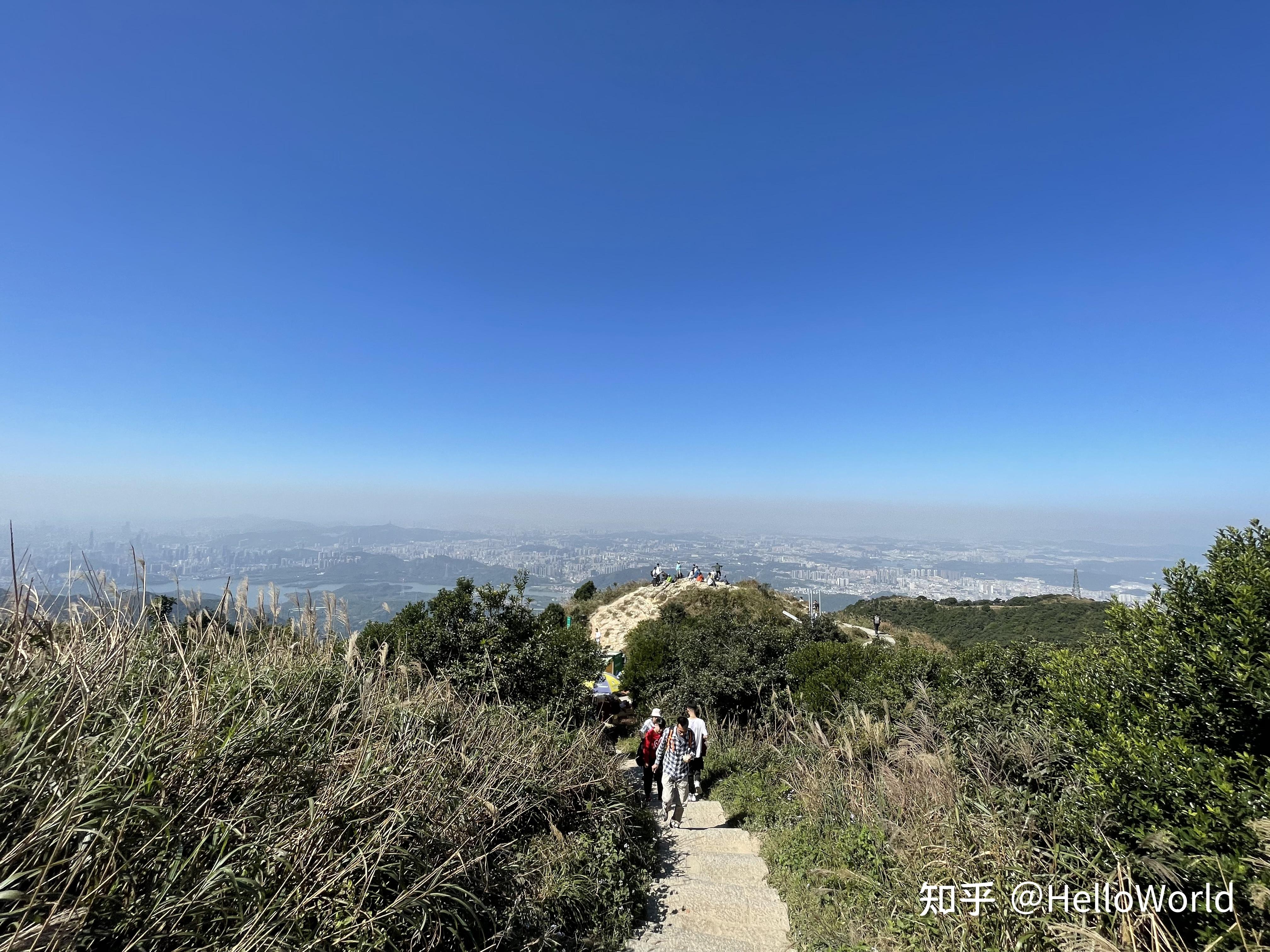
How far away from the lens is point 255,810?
3000mm

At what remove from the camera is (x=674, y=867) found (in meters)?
6.34

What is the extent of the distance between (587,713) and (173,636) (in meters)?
6.39

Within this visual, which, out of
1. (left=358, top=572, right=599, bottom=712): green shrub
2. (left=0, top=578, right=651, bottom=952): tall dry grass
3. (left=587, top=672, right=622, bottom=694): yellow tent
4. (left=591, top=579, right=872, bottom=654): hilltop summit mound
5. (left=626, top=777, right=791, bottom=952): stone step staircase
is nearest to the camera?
(left=0, top=578, right=651, bottom=952): tall dry grass

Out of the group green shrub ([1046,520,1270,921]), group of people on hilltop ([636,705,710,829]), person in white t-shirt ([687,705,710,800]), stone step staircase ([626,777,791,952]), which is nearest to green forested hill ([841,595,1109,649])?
person in white t-shirt ([687,705,710,800])

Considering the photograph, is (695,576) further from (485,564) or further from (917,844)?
(485,564)

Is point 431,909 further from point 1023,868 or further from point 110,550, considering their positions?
point 110,550

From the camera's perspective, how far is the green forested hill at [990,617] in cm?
3081

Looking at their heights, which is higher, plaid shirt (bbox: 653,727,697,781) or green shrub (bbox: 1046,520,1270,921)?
green shrub (bbox: 1046,520,1270,921)

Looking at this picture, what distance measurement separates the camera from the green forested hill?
30812 mm

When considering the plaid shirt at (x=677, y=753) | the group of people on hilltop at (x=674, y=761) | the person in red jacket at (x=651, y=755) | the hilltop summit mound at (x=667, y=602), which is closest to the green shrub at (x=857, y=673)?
the group of people on hilltop at (x=674, y=761)

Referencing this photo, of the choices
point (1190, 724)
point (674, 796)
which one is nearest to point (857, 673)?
point (674, 796)

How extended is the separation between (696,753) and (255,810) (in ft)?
23.5

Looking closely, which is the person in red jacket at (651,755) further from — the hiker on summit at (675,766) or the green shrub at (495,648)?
the green shrub at (495,648)

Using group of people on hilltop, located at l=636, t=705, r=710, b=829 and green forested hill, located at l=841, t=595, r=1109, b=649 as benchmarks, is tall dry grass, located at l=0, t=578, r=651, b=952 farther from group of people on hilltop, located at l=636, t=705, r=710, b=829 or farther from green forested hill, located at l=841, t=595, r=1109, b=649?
green forested hill, located at l=841, t=595, r=1109, b=649
